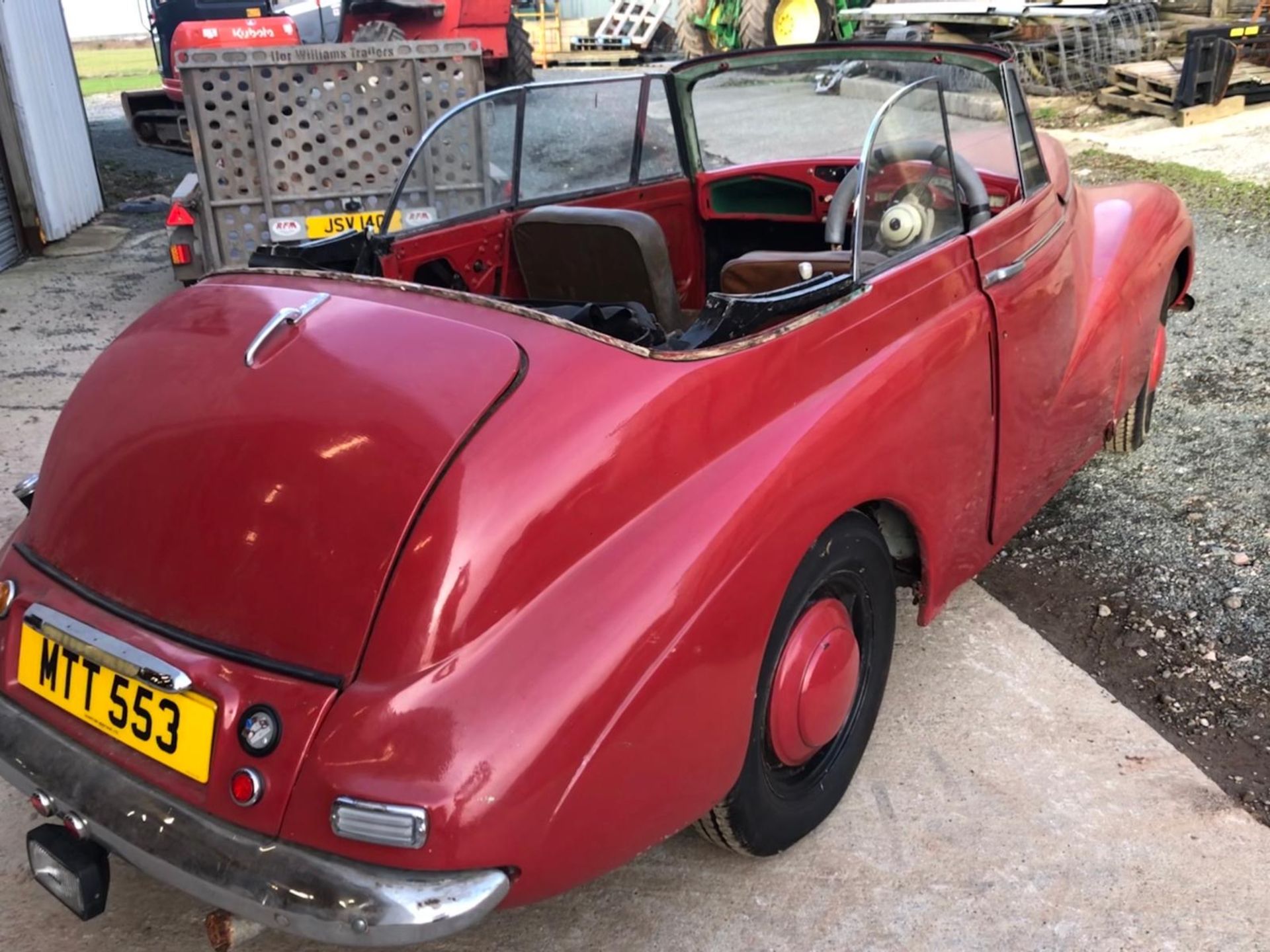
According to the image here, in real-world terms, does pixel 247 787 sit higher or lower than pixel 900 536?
higher

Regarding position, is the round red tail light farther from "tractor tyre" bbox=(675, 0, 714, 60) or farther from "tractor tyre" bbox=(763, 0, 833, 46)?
"tractor tyre" bbox=(675, 0, 714, 60)

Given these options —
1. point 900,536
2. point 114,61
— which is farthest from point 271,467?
point 114,61

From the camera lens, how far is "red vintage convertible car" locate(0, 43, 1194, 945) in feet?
5.72

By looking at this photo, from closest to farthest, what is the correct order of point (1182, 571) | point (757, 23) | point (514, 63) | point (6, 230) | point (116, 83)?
point (1182, 571)
point (6, 230)
point (514, 63)
point (757, 23)
point (116, 83)

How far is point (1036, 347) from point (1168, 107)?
29.3ft

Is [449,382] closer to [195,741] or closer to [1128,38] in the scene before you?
[195,741]

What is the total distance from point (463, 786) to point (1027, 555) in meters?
2.61

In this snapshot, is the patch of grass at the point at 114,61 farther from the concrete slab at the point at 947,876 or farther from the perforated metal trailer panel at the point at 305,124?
the concrete slab at the point at 947,876

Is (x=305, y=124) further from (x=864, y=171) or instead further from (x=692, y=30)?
(x=692, y=30)

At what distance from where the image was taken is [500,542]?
1824 mm

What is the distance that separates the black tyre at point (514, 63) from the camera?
41.6 ft

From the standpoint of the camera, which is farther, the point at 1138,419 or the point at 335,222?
the point at 335,222

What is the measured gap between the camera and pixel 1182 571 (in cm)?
351

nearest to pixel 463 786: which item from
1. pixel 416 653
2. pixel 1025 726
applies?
pixel 416 653
